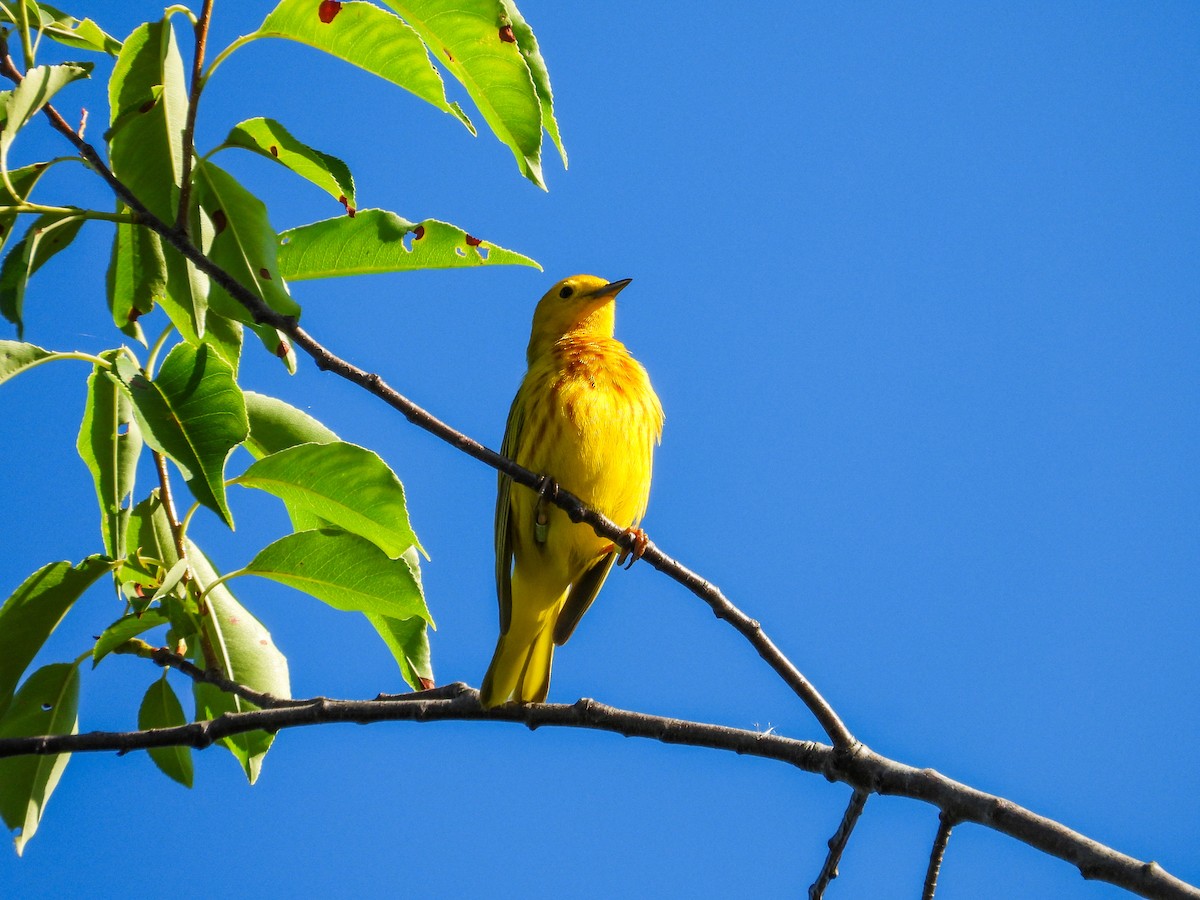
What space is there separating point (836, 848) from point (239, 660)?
5.64 feet

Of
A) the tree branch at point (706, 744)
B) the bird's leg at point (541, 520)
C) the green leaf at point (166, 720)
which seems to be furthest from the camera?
the bird's leg at point (541, 520)

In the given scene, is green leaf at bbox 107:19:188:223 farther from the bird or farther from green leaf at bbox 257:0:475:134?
the bird

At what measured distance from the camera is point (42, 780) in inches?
127

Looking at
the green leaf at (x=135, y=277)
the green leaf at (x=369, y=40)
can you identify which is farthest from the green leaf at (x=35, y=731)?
the green leaf at (x=369, y=40)

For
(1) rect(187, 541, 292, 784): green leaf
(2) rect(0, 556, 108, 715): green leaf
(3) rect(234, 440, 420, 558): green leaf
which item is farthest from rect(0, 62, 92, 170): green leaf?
(1) rect(187, 541, 292, 784): green leaf

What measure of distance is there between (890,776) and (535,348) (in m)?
4.50

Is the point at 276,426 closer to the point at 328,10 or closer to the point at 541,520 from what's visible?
the point at 328,10

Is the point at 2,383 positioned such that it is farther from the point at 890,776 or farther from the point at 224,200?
the point at 890,776

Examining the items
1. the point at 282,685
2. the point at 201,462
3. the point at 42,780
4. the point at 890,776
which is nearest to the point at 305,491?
the point at 201,462

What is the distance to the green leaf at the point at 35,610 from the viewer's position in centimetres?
320

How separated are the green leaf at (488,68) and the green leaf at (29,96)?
0.74m

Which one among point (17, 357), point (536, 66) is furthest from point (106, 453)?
point (536, 66)

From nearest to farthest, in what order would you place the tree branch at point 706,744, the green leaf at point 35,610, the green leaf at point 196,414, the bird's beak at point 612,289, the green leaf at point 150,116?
the tree branch at point 706,744 < the green leaf at point 196,414 < the green leaf at point 150,116 < the green leaf at point 35,610 < the bird's beak at point 612,289

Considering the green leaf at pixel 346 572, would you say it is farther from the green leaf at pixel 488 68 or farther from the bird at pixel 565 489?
the bird at pixel 565 489
